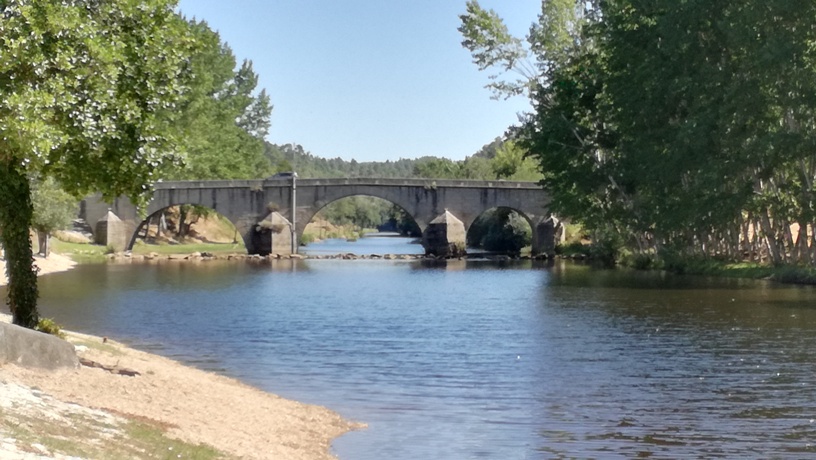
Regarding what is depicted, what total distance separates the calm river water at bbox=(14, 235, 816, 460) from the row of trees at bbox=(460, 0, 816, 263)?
170 inches

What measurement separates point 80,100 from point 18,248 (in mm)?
2989

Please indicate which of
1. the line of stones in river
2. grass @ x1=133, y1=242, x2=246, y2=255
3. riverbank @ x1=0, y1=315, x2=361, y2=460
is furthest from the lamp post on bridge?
riverbank @ x1=0, y1=315, x2=361, y2=460

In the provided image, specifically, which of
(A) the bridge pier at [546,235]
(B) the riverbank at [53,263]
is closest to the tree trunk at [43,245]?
(B) the riverbank at [53,263]

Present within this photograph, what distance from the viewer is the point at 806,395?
2089cm

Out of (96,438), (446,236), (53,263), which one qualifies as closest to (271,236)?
(446,236)

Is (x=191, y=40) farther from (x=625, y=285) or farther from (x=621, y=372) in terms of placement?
(x=625, y=285)

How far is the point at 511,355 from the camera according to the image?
1077 inches

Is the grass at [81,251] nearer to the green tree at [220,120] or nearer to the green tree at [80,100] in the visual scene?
the green tree at [220,120]

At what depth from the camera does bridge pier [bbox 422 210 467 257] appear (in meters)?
87.7

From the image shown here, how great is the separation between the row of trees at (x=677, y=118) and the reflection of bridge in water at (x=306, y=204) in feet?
56.0

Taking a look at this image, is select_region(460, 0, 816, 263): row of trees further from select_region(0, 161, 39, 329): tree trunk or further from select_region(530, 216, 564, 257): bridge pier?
select_region(0, 161, 39, 329): tree trunk

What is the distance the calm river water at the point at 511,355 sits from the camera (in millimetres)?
17547

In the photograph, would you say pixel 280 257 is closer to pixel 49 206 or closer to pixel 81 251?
pixel 81 251

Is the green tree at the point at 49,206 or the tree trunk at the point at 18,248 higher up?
the green tree at the point at 49,206
